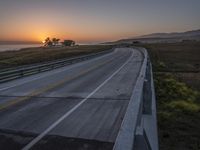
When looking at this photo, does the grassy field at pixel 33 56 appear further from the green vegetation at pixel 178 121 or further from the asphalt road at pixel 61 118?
the green vegetation at pixel 178 121

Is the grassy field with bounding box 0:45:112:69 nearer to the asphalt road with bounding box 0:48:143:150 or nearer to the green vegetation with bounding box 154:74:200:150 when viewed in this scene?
the asphalt road with bounding box 0:48:143:150

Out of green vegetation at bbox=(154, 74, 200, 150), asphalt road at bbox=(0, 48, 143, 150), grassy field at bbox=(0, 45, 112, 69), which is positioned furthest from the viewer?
grassy field at bbox=(0, 45, 112, 69)

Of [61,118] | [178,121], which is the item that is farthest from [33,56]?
[61,118]

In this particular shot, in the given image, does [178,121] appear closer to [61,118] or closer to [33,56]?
[61,118]

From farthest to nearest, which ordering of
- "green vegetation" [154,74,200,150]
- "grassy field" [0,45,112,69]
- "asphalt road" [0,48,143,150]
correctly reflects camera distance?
"grassy field" [0,45,112,69] → "green vegetation" [154,74,200,150] → "asphalt road" [0,48,143,150]

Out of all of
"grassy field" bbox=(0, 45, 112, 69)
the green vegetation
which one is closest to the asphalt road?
the green vegetation

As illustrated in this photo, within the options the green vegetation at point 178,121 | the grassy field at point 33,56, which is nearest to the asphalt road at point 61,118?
the green vegetation at point 178,121

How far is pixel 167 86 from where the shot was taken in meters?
19.0

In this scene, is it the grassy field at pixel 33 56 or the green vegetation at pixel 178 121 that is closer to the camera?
the green vegetation at pixel 178 121

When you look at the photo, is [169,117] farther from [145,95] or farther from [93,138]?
[93,138]

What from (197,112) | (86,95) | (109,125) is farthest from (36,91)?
(197,112)

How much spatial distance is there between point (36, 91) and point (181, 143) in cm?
886

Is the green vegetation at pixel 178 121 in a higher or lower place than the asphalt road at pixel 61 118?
lower

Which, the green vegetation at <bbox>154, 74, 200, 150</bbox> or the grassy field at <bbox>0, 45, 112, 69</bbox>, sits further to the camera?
the grassy field at <bbox>0, 45, 112, 69</bbox>
